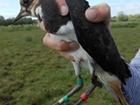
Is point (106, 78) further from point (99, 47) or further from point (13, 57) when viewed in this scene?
point (13, 57)

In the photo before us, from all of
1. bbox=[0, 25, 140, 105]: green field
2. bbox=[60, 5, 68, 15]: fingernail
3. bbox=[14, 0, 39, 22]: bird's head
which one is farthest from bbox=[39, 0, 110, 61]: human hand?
bbox=[0, 25, 140, 105]: green field

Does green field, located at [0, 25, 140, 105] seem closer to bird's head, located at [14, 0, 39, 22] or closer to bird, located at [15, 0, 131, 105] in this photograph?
bird's head, located at [14, 0, 39, 22]

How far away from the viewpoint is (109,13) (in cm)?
205

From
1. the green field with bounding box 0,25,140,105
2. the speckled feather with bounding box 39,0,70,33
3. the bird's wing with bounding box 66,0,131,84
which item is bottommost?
the green field with bounding box 0,25,140,105

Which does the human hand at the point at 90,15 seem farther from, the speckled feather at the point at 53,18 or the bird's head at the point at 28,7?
the bird's head at the point at 28,7

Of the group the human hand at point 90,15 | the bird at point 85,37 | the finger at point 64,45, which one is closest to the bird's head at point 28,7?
the bird at point 85,37

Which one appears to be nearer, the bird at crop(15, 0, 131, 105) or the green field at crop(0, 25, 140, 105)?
the bird at crop(15, 0, 131, 105)

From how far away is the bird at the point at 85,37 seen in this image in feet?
6.85

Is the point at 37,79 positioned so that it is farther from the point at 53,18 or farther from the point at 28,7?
the point at 53,18

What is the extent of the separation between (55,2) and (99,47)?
44 centimetres

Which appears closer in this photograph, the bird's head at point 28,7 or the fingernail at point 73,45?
the fingernail at point 73,45

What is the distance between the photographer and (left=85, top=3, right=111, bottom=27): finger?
1.99 meters

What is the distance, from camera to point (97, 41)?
2176mm

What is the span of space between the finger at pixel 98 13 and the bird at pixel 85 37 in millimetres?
71
